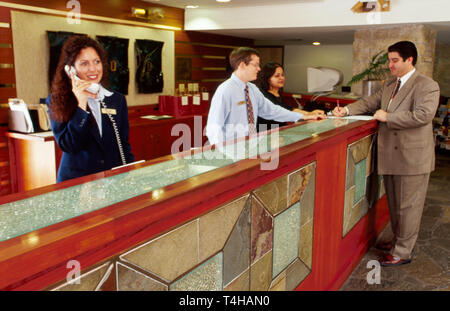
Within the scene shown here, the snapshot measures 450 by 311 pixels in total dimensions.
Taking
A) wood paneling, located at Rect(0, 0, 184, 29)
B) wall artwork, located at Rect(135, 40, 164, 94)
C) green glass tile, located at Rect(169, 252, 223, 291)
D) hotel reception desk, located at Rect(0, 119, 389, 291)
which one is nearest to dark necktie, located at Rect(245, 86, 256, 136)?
hotel reception desk, located at Rect(0, 119, 389, 291)

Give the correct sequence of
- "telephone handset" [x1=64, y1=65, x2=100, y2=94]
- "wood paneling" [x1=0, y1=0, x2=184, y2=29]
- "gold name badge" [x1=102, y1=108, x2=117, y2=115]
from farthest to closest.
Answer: "wood paneling" [x1=0, y1=0, x2=184, y2=29]
"gold name badge" [x1=102, y1=108, x2=117, y2=115]
"telephone handset" [x1=64, y1=65, x2=100, y2=94]

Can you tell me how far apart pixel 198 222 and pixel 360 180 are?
219 cm

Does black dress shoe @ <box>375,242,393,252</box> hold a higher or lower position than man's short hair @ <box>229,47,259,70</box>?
lower

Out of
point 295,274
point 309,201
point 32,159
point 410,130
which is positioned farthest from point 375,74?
point 32,159

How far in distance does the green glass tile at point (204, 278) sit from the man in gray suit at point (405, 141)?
2.14 meters

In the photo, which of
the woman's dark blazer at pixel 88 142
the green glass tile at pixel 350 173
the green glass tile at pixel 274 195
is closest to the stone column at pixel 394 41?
the green glass tile at pixel 350 173

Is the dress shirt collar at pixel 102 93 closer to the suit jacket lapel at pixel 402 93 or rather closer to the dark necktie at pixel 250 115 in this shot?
the dark necktie at pixel 250 115

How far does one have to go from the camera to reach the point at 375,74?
232 inches

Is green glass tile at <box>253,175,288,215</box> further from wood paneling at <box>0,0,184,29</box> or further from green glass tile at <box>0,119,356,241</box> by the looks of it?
wood paneling at <box>0,0,184,29</box>

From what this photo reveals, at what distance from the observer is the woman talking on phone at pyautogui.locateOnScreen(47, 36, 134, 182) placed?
2.12 metres

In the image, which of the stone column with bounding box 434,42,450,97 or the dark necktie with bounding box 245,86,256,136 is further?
the stone column with bounding box 434,42,450,97

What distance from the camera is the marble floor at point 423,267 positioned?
312cm

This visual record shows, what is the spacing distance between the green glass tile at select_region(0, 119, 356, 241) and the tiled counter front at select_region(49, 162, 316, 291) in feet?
0.55
